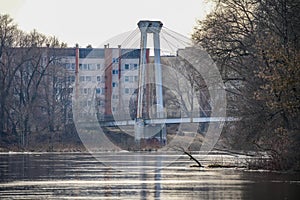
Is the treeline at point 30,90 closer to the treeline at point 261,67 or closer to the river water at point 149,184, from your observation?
the treeline at point 261,67

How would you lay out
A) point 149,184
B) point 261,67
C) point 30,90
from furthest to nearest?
point 30,90 → point 261,67 → point 149,184

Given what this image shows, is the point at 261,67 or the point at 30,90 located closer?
the point at 261,67

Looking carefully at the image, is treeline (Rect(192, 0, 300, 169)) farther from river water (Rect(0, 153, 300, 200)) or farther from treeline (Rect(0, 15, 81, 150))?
treeline (Rect(0, 15, 81, 150))

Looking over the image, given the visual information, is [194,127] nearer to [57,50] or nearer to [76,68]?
[57,50]

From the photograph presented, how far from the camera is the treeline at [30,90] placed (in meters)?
104

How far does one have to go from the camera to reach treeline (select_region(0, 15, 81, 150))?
10394cm

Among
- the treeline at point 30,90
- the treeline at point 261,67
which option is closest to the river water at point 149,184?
the treeline at point 261,67

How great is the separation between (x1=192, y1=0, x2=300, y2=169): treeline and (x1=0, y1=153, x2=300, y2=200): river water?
172 centimetres

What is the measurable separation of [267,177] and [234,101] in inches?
411

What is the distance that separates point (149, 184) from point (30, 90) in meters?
74.0

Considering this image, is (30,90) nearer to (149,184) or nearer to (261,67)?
(261,67)

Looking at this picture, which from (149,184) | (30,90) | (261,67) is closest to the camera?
(149,184)

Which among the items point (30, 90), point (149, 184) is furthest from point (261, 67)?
point (30, 90)

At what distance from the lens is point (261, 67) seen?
44906mm
